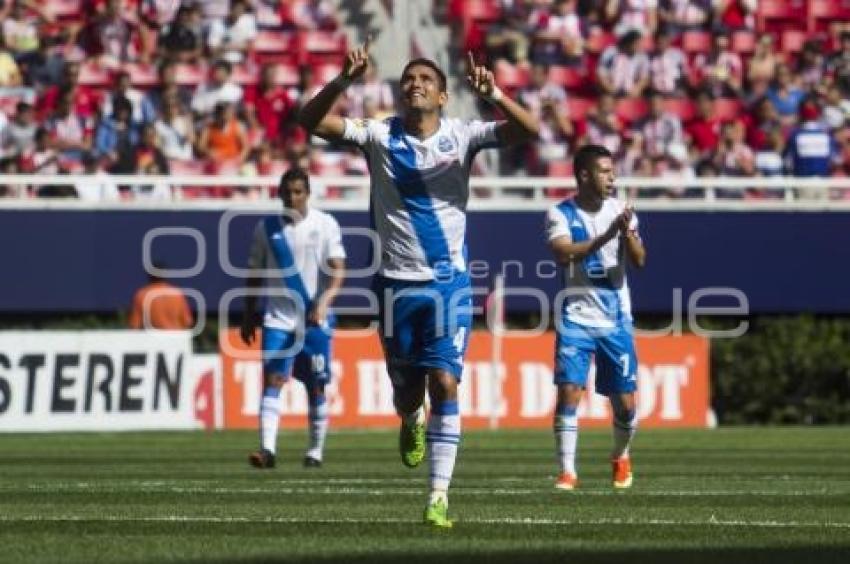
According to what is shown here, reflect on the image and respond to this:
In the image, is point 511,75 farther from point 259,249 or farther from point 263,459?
point 263,459

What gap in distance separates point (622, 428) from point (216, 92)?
14191 millimetres

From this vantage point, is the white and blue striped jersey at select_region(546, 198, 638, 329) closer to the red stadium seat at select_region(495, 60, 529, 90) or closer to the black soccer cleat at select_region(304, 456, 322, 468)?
the black soccer cleat at select_region(304, 456, 322, 468)

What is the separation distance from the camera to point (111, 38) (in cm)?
2906

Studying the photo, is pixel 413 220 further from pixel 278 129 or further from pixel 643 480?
pixel 278 129

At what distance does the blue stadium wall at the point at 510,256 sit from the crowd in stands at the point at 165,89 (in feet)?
1.54

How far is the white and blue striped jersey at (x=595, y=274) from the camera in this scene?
15.3 m

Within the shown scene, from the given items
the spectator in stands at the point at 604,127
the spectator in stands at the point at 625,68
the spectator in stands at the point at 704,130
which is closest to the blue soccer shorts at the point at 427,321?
the spectator in stands at the point at 604,127

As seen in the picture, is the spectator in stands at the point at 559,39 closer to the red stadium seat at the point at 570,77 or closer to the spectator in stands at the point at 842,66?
the red stadium seat at the point at 570,77

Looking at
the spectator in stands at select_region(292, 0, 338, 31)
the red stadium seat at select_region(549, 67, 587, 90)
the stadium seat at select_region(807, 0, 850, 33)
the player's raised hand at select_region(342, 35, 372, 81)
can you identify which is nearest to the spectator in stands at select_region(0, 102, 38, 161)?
the spectator in stands at select_region(292, 0, 338, 31)

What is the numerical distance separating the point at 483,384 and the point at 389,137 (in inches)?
605

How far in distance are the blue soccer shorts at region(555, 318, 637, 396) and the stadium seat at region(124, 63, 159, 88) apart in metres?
14.3

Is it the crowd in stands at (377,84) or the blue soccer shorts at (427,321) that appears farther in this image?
the crowd in stands at (377,84)

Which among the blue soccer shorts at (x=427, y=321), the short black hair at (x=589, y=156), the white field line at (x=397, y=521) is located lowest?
the white field line at (x=397, y=521)

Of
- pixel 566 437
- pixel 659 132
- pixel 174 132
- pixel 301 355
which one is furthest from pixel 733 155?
pixel 566 437
